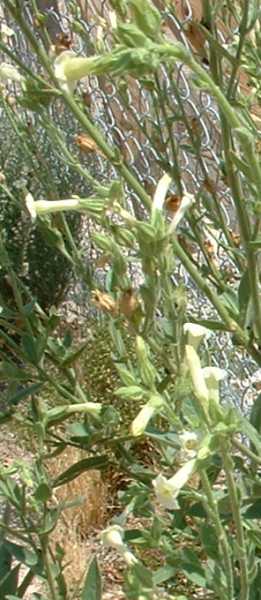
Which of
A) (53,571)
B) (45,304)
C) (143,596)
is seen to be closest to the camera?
(143,596)

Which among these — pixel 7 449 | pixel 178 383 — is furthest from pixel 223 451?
pixel 7 449

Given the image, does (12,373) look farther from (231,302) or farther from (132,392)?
(132,392)

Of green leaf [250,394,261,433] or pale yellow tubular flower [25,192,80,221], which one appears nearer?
pale yellow tubular flower [25,192,80,221]

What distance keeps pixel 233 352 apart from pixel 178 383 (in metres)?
1.89

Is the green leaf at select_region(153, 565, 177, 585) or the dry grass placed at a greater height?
the green leaf at select_region(153, 565, 177, 585)

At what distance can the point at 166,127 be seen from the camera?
187cm

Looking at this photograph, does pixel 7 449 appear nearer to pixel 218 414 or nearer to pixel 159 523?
pixel 159 523

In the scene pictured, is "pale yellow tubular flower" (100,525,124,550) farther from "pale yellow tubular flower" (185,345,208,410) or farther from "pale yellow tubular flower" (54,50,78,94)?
"pale yellow tubular flower" (54,50,78,94)

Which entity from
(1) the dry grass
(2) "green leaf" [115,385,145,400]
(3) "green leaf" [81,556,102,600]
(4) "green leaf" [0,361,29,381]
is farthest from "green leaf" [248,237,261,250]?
(1) the dry grass

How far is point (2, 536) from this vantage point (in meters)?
1.53

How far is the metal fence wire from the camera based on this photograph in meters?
1.82

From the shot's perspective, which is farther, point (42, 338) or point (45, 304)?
point (45, 304)

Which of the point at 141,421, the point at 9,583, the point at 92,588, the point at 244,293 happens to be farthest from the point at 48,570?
the point at 141,421

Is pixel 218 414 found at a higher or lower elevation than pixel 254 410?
higher
